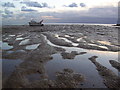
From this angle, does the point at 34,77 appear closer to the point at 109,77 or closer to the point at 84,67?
the point at 84,67

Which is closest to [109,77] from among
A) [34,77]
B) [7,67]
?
[34,77]

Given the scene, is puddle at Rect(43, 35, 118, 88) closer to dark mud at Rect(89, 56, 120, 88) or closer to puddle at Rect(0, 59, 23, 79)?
dark mud at Rect(89, 56, 120, 88)

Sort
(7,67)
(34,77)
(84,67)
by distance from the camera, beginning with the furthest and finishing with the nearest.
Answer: (84,67), (7,67), (34,77)

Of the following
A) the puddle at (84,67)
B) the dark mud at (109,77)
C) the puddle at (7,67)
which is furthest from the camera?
the puddle at (7,67)

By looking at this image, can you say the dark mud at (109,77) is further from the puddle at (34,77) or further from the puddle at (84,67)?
the puddle at (34,77)

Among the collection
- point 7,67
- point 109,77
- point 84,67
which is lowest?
point 109,77

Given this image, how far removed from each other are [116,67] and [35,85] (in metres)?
9.62

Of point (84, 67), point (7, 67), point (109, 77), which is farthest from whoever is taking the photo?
point (84, 67)

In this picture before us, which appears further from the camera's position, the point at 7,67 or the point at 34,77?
the point at 7,67

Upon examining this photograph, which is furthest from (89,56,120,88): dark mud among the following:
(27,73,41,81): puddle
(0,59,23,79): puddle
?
(0,59,23,79): puddle

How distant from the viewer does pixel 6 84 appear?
399 inches

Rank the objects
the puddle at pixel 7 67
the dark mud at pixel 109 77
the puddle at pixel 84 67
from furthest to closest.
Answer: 1. the puddle at pixel 7 67
2. the puddle at pixel 84 67
3. the dark mud at pixel 109 77

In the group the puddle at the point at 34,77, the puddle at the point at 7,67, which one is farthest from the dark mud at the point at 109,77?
the puddle at the point at 7,67

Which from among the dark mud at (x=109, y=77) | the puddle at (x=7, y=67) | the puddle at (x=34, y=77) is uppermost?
the puddle at (x=7, y=67)
